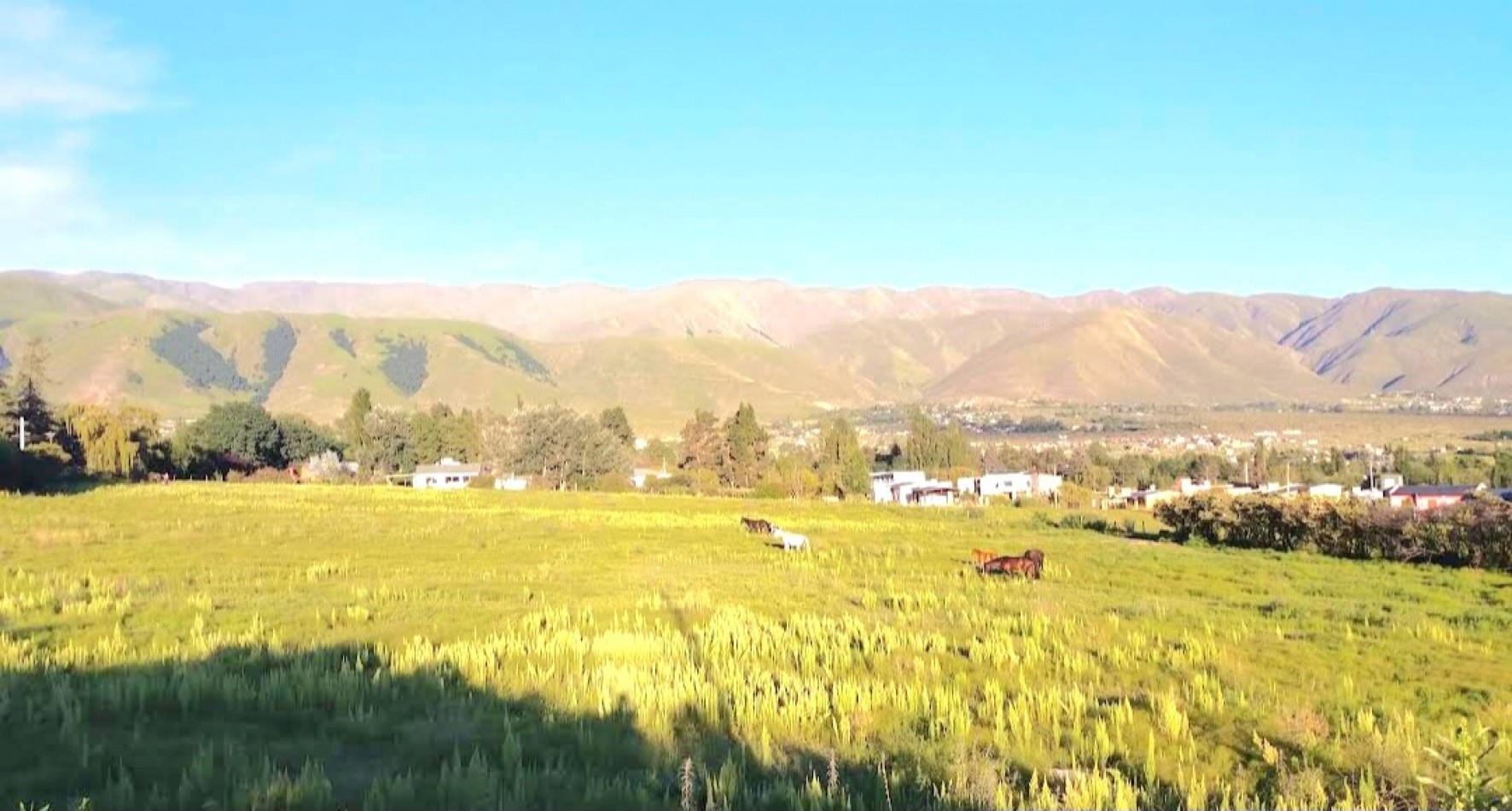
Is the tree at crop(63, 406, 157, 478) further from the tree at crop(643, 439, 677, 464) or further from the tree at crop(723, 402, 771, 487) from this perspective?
the tree at crop(643, 439, 677, 464)

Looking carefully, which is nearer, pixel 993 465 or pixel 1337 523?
pixel 1337 523

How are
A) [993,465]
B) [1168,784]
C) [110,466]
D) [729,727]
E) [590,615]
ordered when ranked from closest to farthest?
[1168,784]
[729,727]
[590,615]
[110,466]
[993,465]

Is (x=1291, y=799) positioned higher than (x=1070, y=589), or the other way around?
(x=1291, y=799)

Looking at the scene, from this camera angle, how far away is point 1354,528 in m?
39.9

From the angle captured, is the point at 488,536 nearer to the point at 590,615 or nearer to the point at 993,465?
the point at 590,615

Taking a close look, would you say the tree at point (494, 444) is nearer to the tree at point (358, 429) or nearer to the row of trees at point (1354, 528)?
the tree at point (358, 429)

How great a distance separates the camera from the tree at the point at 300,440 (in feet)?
397

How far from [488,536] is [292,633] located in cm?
2622

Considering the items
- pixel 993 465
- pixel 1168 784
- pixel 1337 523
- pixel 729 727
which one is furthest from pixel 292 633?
pixel 993 465

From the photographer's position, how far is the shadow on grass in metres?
8.80

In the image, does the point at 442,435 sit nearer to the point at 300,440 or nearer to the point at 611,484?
the point at 300,440

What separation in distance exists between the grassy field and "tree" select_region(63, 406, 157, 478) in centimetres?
6386

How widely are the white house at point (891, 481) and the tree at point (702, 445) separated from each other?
60.2 ft

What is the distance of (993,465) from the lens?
15488cm
